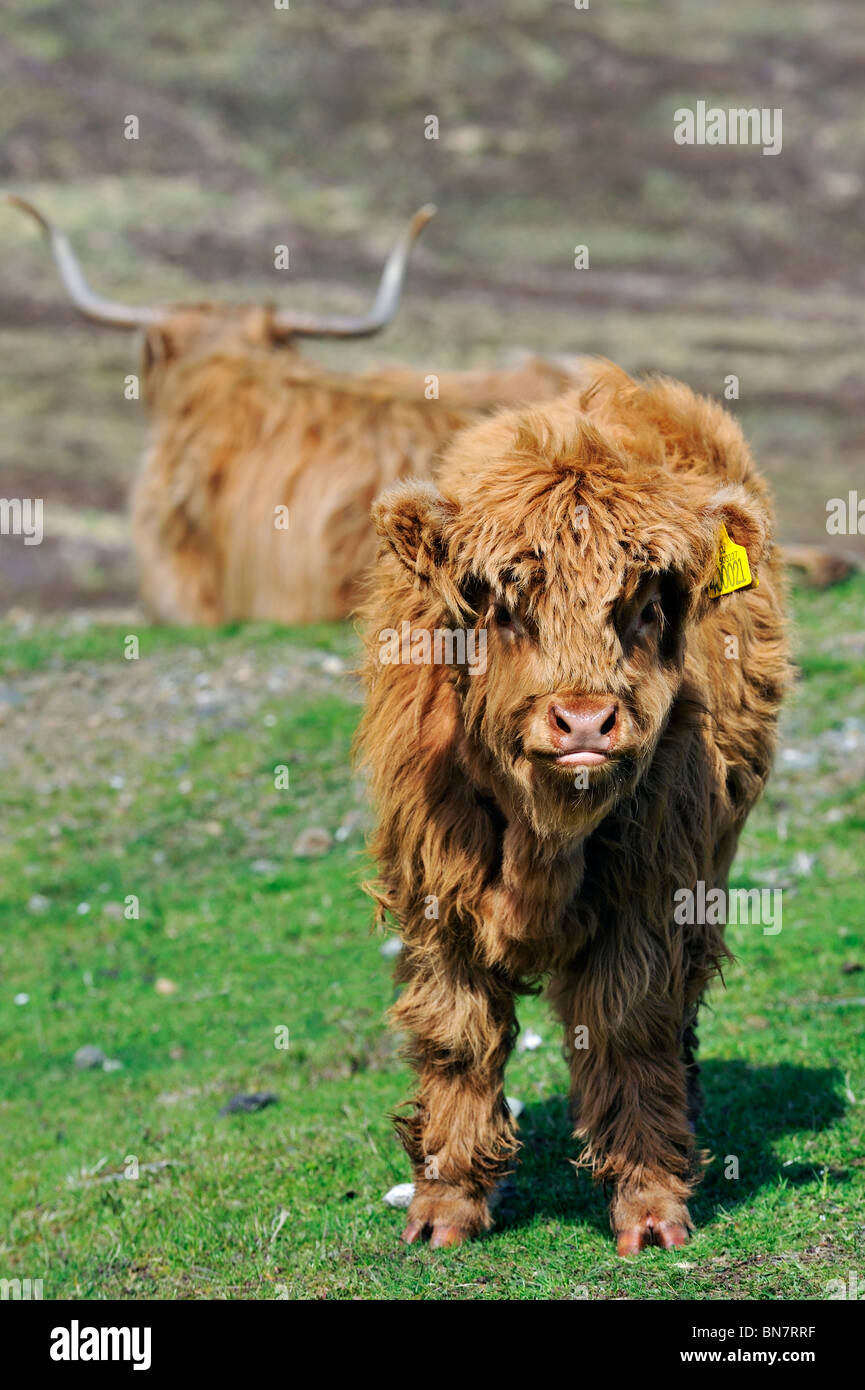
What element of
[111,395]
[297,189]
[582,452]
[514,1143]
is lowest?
[514,1143]

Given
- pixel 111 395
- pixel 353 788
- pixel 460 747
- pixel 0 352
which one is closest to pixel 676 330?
pixel 111 395

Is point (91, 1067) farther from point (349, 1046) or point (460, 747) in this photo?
point (460, 747)

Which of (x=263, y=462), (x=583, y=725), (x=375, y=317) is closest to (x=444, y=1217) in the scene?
(x=583, y=725)

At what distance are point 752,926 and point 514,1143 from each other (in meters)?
3.21

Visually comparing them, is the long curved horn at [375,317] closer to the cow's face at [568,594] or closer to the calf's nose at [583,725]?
the cow's face at [568,594]

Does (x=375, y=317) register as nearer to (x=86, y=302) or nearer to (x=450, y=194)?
(x=86, y=302)

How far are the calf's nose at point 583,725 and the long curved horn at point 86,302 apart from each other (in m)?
10.1

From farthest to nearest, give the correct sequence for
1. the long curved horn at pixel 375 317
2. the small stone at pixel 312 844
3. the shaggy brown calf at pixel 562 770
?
the long curved horn at pixel 375 317 → the small stone at pixel 312 844 → the shaggy brown calf at pixel 562 770

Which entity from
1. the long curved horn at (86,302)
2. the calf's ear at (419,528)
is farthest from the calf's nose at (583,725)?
the long curved horn at (86,302)

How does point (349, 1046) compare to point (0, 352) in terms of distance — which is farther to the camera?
point (0, 352)

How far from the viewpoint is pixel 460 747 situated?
4.71 meters

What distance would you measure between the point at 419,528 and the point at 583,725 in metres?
0.70

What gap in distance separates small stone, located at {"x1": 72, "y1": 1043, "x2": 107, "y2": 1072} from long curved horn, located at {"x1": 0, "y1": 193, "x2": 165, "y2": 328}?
7486 mm

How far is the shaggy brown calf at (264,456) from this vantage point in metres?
12.4
